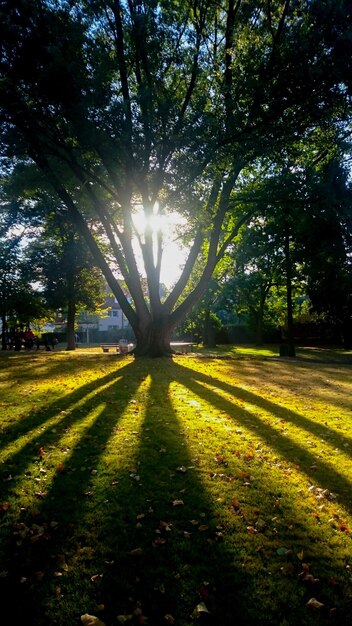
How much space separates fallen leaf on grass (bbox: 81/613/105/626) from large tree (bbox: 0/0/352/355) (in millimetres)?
11362

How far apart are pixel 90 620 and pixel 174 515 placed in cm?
148

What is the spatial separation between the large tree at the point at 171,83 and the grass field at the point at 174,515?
8.34 meters

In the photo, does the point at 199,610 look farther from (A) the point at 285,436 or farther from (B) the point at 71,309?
(B) the point at 71,309

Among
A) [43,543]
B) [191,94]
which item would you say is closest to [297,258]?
[191,94]

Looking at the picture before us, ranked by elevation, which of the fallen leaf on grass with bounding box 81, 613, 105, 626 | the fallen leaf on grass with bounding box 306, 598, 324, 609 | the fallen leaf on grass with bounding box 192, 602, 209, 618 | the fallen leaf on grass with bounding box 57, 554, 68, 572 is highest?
the fallen leaf on grass with bounding box 57, 554, 68, 572

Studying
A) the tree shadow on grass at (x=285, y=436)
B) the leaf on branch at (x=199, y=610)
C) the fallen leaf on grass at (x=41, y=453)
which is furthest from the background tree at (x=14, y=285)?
the leaf on branch at (x=199, y=610)

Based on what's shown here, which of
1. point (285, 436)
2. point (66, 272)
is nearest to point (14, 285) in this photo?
point (66, 272)

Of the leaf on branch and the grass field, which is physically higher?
the grass field

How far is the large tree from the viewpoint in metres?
10.9

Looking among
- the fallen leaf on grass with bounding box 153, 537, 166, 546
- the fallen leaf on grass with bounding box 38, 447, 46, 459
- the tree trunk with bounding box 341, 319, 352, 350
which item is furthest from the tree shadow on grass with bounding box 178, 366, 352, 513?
the tree trunk with bounding box 341, 319, 352, 350

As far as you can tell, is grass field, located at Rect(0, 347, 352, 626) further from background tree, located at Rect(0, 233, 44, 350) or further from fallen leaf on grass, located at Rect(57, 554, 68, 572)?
background tree, located at Rect(0, 233, 44, 350)

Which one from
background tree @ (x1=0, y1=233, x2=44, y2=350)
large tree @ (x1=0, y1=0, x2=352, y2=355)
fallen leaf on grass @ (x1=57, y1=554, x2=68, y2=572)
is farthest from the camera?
background tree @ (x1=0, y1=233, x2=44, y2=350)

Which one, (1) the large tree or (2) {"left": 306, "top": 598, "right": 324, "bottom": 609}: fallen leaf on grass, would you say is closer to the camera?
(2) {"left": 306, "top": 598, "right": 324, "bottom": 609}: fallen leaf on grass

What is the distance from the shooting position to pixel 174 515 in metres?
4.27
